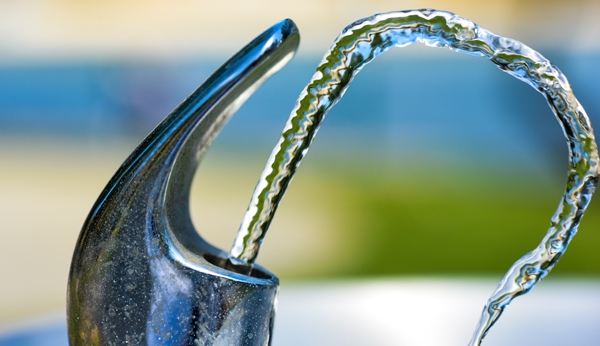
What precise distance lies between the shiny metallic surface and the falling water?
0.02 meters

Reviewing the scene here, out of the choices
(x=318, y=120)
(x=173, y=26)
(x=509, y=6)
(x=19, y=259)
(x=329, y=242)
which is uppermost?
(x=509, y=6)

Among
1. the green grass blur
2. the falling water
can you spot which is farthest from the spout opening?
the green grass blur

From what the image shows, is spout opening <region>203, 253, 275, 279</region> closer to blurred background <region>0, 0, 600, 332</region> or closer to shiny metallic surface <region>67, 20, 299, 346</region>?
shiny metallic surface <region>67, 20, 299, 346</region>

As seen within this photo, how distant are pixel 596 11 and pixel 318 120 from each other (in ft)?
5.94

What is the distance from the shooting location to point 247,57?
0.22m

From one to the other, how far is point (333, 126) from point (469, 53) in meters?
1.61

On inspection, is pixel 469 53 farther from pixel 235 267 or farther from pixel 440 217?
pixel 440 217

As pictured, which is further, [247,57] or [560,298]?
[560,298]

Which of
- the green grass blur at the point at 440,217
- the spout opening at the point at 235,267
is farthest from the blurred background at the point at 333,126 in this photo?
the spout opening at the point at 235,267

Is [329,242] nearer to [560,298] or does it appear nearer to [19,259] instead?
[19,259]

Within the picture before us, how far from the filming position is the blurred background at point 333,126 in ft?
5.19

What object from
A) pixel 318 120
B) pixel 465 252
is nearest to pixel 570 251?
pixel 465 252

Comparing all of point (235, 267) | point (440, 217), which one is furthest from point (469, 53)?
point (440, 217)

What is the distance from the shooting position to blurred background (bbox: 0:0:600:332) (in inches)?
62.3
